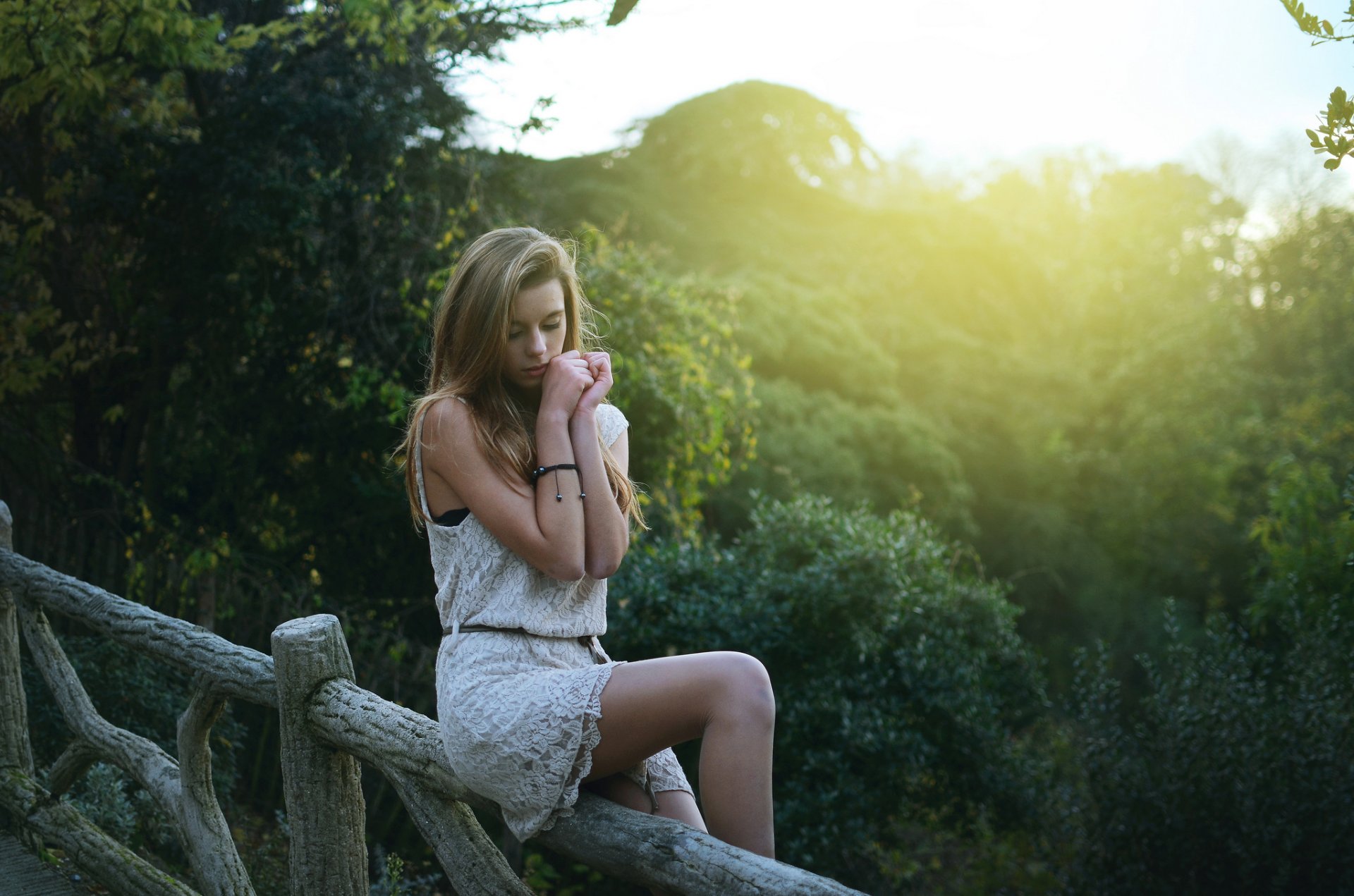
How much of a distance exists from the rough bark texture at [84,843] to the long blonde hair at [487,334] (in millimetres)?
1515

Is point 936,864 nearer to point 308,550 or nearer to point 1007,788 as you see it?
point 1007,788

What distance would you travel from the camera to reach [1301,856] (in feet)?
15.1

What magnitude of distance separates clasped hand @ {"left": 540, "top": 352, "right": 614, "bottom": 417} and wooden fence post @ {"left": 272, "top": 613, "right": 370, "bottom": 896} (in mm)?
688

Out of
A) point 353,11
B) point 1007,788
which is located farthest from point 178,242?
point 1007,788

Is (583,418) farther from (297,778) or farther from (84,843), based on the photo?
(84,843)

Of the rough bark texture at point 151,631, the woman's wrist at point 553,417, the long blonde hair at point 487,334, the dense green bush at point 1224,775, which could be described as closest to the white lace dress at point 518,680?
the long blonde hair at point 487,334

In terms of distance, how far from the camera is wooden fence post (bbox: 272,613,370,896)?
2213mm

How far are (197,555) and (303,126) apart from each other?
8.49ft

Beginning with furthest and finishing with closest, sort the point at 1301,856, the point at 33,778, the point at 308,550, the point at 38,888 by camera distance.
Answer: the point at 308,550
the point at 1301,856
the point at 33,778
the point at 38,888

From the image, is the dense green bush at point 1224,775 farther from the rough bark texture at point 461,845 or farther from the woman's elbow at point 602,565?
the rough bark texture at point 461,845

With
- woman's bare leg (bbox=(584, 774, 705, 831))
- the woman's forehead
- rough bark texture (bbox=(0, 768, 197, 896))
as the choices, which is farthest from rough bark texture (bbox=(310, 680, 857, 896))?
rough bark texture (bbox=(0, 768, 197, 896))

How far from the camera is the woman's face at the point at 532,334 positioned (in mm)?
2146

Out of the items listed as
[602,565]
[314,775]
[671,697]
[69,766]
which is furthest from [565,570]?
[69,766]

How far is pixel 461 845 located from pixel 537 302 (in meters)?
1.07
